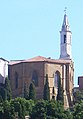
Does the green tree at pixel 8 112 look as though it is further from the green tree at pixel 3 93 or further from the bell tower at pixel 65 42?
the bell tower at pixel 65 42

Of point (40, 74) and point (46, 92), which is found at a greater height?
point (40, 74)

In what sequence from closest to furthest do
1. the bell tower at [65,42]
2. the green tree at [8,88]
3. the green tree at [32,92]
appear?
the green tree at [32,92]
the green tree at [8,88]
the bell tower at [65,42]

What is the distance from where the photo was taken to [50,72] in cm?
11300

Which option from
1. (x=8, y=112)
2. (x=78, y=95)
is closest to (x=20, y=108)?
(x=8, y=112)

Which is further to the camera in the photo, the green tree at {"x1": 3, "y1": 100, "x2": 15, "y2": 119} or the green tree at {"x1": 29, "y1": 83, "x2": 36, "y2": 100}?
the green tree at {"x1": 29, "y1": 83, "x2": 36, "y2": 100}

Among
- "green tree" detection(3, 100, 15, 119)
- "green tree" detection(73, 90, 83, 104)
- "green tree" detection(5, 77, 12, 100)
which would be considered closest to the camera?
"green tree" detection(3, 100, 15, 119)

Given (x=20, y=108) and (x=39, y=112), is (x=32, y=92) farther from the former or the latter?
(x=39, y=112)

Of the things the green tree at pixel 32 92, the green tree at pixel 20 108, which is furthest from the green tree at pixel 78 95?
the green tree at pixel 20 108

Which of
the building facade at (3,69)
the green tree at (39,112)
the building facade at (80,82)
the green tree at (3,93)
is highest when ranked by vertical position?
the building facade at (3,69)

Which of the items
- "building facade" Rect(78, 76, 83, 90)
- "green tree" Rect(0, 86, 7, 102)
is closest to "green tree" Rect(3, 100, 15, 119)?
"green tree" Rect(0, 86, 7, 102)

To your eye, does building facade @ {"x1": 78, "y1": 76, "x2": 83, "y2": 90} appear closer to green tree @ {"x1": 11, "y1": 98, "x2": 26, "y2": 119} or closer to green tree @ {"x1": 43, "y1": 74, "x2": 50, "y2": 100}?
green tree @ {"x1": 43, "y1": 74, "x2": 50, "y2": 100}

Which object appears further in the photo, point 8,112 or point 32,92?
point 32,92

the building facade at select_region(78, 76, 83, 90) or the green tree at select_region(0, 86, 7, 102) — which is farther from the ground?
the building facade at select_region(78, 76, 83, 90)

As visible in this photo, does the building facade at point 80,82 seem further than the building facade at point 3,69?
Yes
